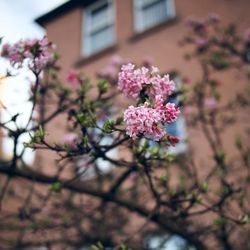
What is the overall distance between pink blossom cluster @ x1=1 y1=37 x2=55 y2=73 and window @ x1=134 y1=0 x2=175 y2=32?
7339 mm

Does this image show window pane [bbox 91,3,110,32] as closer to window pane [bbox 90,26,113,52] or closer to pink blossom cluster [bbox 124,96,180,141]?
window pane [bbox 90,26,113,52]

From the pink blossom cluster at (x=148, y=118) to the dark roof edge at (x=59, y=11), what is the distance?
1052cm

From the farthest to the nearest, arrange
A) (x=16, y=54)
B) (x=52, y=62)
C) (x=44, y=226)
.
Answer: (x=44, y=226)
(x=52, y=62)
(x=16, y=54)

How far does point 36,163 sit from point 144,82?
6.10 metres

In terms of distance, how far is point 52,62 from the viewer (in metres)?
3.61

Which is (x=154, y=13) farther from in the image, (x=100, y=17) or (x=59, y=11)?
(x=59, y=11)

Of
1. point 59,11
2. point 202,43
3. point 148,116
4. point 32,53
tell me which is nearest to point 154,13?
point 59,11

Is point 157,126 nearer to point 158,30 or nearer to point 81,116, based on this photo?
point 81,116

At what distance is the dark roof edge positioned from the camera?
11719mm

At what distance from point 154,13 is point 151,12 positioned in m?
0.10

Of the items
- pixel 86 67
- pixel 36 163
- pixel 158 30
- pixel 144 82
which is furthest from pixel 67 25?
pixel 144 82

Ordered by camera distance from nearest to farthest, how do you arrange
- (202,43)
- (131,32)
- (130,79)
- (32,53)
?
(130,79) → (32,53) → (202,43) → (131,32)

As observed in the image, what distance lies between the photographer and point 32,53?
2816 mm

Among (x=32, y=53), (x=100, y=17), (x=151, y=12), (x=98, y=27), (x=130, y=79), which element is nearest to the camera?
(x=130, y=79)
